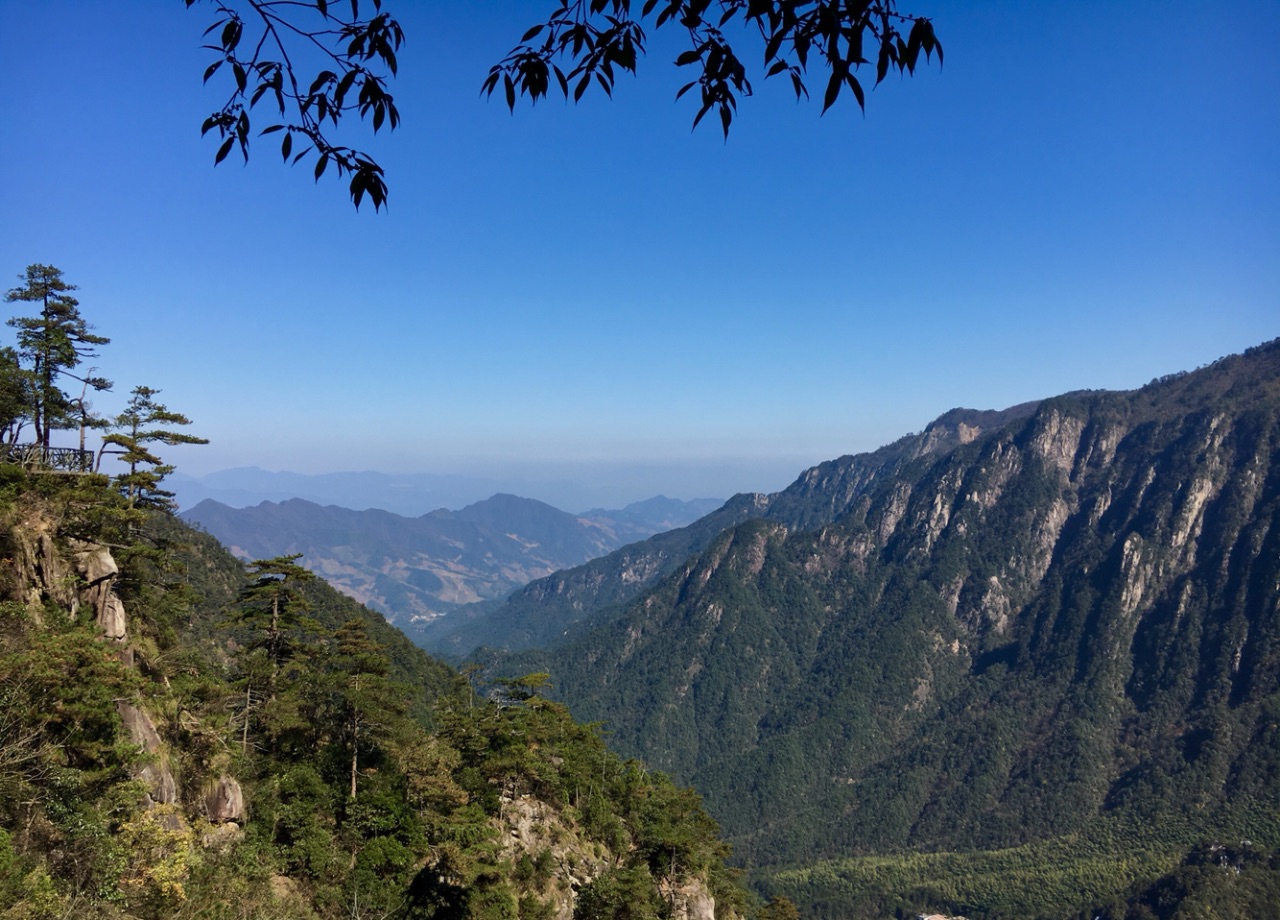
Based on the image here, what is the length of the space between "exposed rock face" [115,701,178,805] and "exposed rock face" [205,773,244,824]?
76.3 inches

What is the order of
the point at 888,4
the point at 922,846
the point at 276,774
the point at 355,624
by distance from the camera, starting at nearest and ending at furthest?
the point at 888,4, the point at 276,774, the point at 355,624, the point at 922,846

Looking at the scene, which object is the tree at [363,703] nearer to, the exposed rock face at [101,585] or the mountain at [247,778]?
the mountain at [247,778]

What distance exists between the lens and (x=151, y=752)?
18312mm

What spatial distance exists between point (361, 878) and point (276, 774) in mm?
5568

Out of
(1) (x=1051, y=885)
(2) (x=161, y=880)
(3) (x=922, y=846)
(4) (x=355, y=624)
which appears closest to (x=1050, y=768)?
(3) (x=922, y=846)

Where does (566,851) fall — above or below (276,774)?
below

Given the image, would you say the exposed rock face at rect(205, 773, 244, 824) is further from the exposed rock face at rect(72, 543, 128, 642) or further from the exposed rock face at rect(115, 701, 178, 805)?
the exposed rock face at rect(72, 543, 128, 642)

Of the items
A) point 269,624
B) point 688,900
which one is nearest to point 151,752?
point 269,624

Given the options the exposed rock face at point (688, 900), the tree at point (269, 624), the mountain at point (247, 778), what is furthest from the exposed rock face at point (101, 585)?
the exposed rock face at point (688, 900)

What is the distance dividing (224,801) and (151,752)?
4.73 m

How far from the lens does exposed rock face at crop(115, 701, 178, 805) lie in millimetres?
17891

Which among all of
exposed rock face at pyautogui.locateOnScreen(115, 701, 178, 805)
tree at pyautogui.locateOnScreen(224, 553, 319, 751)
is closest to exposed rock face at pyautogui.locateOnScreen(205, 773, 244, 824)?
exposed rock face at pyautogui.locateOnScreen(115, 701, 178, 805)

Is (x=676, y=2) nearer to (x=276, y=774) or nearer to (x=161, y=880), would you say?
(x=161, y=880)

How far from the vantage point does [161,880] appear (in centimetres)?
1391
